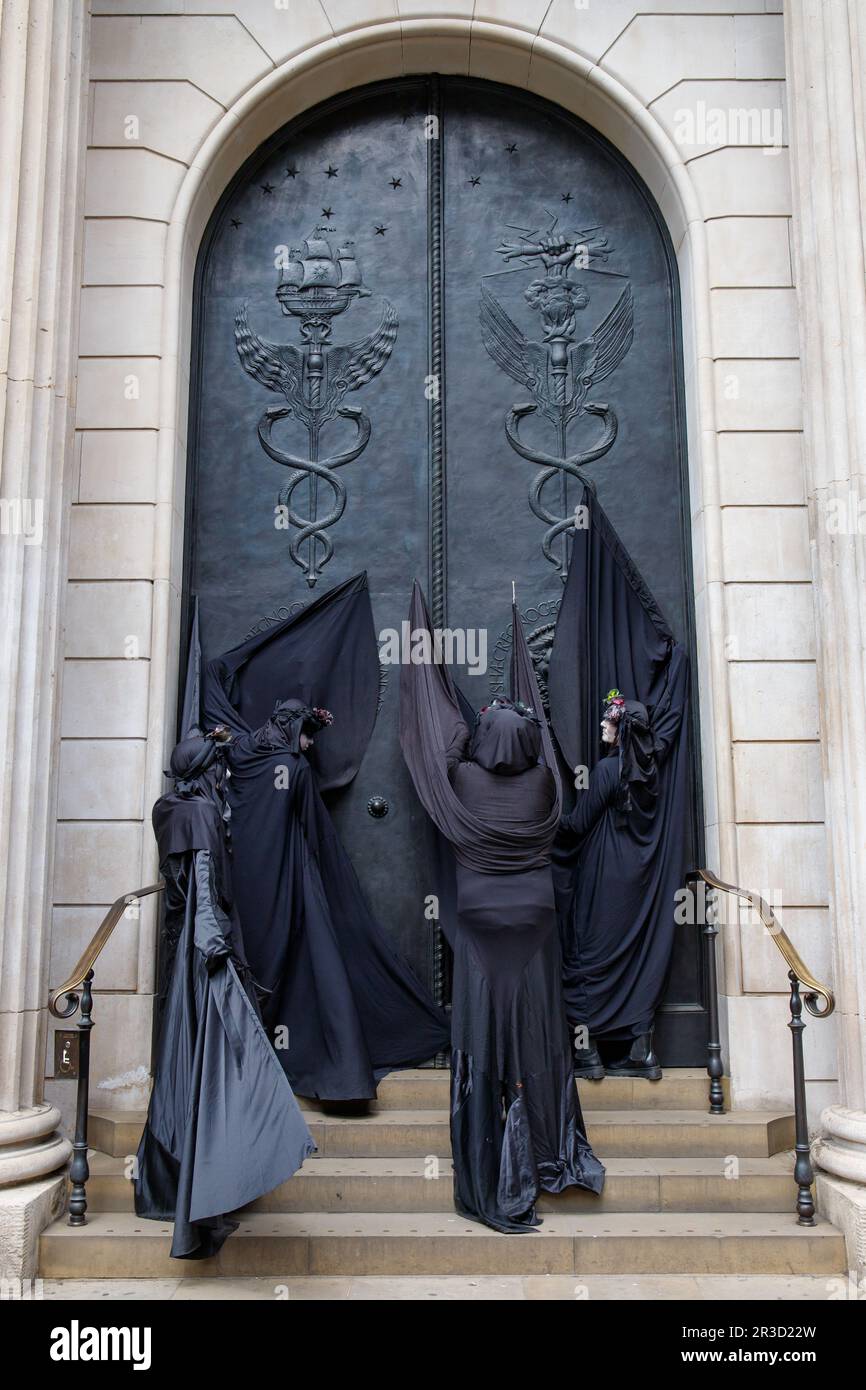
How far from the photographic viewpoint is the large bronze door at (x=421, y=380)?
8.27m

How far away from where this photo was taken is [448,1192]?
20.5 feet

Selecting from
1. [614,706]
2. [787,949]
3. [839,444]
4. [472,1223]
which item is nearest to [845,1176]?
[787,949]

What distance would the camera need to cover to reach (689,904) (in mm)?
7637

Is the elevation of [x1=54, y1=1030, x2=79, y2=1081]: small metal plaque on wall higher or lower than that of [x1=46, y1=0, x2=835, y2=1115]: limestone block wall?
lower

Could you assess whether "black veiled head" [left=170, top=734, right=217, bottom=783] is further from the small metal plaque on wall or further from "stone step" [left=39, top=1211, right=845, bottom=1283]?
"stone step" [left=39, top=1211, right=845, bottom=1283]

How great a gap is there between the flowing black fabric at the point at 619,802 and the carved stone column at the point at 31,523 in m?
3.01

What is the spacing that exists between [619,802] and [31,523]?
367 centimetres

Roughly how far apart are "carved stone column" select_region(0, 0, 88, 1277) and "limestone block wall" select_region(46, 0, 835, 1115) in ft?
2.67

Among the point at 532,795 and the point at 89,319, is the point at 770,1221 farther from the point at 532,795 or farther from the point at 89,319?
the point at 89,319

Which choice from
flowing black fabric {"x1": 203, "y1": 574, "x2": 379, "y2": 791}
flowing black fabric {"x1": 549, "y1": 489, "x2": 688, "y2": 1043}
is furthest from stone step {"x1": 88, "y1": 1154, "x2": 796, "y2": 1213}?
flowing black fabric {"x1": 203, "y1": 574, "x2": 379, "y2": 791}

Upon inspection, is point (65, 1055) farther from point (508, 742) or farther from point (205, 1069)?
point (508, 742)

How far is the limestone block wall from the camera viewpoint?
7.40m

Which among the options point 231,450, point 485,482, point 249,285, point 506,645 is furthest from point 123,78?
point 506,645

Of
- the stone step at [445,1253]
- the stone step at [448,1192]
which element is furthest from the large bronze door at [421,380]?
the stone step at [445,1253]
